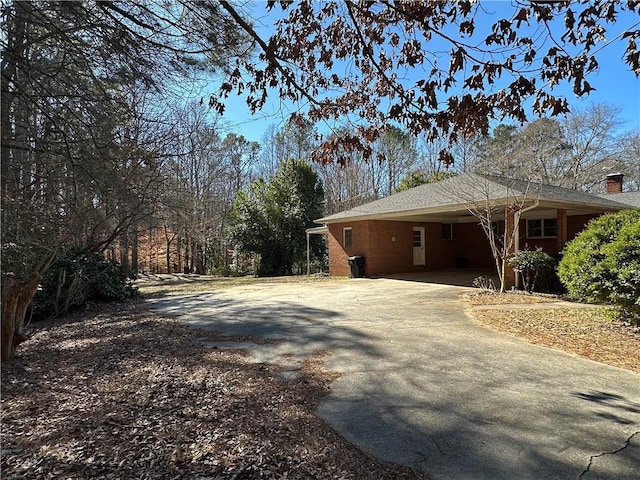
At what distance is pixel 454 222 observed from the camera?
19656 mm

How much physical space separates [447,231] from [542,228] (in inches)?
179

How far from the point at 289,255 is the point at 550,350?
17896mm

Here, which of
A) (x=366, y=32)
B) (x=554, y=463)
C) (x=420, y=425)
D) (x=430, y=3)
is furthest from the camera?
(x=366, y=32)

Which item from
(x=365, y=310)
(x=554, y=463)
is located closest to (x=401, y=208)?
(x=365, y=310)

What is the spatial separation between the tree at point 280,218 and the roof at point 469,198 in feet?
17.0

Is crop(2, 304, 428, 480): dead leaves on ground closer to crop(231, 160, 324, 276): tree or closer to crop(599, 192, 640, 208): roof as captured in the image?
crop(599, 192, 640, 208): roof

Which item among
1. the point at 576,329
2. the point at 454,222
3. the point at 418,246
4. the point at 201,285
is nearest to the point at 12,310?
the point at 576,329

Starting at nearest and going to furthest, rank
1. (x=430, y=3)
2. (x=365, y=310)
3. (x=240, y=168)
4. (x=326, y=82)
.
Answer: (x=430, y=3) → (x=326, y=82) → (x=365, y=310) → (x=240, y=168)

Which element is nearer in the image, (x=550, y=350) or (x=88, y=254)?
(x=550, y=350)

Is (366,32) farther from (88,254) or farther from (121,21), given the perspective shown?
(88,254)

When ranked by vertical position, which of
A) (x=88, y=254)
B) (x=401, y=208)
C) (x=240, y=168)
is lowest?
(x=88, y=254)

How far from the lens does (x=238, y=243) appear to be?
73.7ft

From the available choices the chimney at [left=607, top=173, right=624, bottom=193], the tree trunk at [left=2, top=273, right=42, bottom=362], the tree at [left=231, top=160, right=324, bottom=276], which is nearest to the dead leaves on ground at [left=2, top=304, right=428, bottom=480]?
the tree trunk at [left=2, top=273, right=42, bottom=362]

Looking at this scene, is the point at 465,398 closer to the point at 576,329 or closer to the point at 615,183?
the point at 576,329
